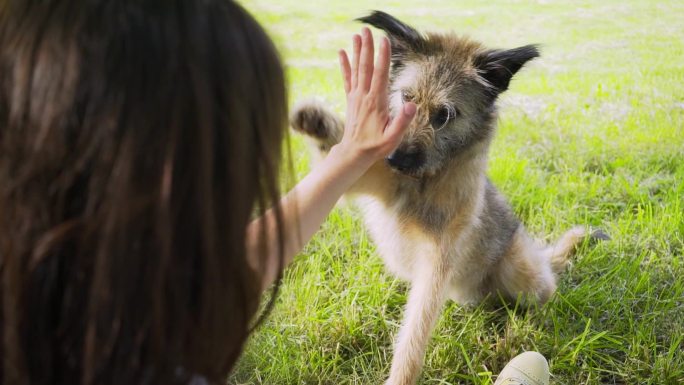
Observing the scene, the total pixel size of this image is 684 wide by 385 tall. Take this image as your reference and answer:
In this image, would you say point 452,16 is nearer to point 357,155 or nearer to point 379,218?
point 379,218

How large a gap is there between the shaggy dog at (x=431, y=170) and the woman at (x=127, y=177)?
0.90m

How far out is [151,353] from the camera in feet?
3.10

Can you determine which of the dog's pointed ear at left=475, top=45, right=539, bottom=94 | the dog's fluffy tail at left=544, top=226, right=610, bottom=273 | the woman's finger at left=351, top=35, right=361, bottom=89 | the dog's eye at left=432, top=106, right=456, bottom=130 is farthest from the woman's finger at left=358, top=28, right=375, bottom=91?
the dog's fluffy tail at left=544, top=226, right=610, bottom=273

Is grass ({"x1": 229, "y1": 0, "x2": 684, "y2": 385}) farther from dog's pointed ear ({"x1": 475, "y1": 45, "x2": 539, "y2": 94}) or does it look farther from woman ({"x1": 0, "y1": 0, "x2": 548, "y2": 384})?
woman ({"x1": 0, "y1": 0, "x2": 548, "y2": 384})

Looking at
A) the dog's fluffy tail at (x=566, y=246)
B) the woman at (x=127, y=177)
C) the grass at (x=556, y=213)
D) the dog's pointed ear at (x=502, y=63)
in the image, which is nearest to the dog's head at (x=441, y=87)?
the dog's pointed ear at (x=502, y=63)

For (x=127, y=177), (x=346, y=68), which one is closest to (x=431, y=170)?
(x=346, y=68)

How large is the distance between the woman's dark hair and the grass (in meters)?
0.67

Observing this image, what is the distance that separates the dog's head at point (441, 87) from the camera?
1836 millimetres

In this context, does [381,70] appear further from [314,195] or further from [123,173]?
[123,173]

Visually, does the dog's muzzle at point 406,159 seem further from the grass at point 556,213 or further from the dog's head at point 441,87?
the grass at point 556,213

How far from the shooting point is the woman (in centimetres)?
81

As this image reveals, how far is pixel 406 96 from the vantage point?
1909mm

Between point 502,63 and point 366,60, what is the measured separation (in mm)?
602

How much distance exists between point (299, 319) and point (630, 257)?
1.35 meters
